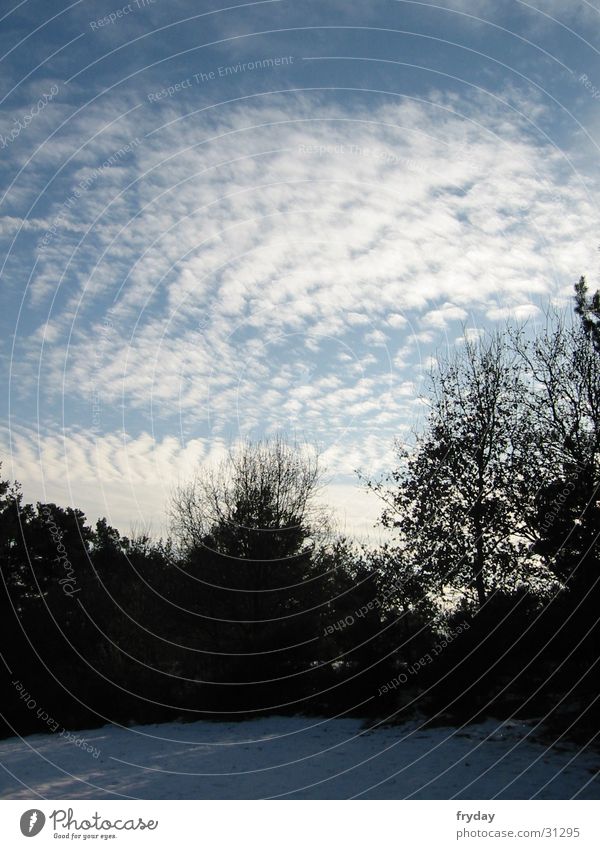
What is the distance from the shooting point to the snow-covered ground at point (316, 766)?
1124 cm

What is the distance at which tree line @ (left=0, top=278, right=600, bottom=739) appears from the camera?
16.6m

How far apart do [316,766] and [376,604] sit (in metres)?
9.84

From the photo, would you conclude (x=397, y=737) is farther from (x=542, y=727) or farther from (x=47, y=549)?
(x=47, y=549)

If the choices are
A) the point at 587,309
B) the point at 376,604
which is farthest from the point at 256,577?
the point at 587,309

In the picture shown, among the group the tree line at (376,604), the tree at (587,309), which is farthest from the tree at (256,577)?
the tree at (587,309)

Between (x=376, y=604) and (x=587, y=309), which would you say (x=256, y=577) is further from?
(x=587, y=309)

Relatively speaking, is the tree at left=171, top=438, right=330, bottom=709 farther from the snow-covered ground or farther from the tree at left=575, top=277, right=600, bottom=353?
the tree at left=575, top=277, right=600, bottom=353

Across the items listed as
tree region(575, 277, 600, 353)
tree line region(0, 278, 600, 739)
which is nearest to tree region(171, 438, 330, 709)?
tree line region(0, 278, 600, 739)

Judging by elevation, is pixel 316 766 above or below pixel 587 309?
below

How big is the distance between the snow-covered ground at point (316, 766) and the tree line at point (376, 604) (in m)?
1.33

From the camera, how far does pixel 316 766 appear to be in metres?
14.4

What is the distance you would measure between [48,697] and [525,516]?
20.6 m

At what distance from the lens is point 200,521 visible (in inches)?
1258
